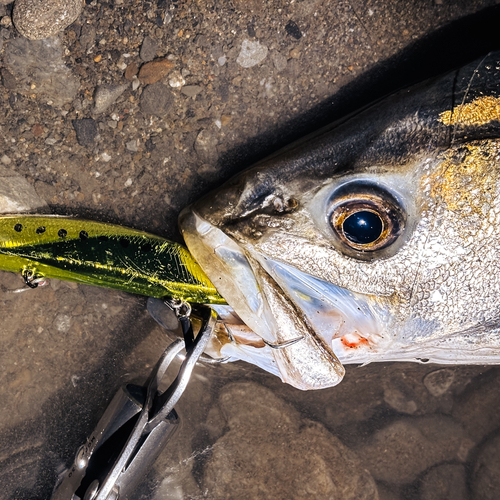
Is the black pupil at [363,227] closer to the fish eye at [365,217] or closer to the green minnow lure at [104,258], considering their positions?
the fish eye at [365,217]

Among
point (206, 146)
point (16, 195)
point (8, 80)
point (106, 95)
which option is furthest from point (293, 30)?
point (16, 195)

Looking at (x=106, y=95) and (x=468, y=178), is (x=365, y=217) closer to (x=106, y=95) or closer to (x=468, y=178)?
(x=468, y=178)

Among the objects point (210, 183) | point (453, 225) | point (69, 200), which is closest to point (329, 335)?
point (453, 225)

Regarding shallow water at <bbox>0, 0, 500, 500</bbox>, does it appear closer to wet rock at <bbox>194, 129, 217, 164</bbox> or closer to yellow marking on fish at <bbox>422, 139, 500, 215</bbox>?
wet rock at <bbox>194, 129, 217, 164</bbox>

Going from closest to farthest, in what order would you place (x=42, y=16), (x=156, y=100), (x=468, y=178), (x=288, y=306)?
1. (x=468, y=178)
2. (x=288, y=306)
3. (x=42, y=16)
4. (x=156, y=100)

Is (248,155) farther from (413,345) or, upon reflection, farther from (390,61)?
(413,345)
